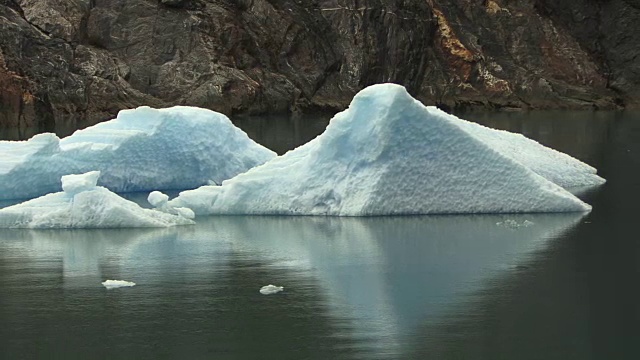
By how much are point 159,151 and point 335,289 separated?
26.9ft

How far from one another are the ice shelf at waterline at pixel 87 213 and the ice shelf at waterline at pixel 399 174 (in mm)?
1537

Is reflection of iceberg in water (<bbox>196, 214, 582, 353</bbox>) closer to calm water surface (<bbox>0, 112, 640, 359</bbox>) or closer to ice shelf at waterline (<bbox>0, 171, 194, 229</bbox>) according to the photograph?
calm water surface (<bbox>0, 112, 640, 359</bbox>)

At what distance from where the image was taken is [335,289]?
11.2 meters

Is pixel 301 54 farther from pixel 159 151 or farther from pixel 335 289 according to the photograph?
pixel 335 289

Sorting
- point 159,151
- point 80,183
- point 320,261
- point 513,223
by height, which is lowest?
point 320,261

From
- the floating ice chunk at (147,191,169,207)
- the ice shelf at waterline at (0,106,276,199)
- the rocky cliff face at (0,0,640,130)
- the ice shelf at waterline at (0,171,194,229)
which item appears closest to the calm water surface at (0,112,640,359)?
the ice shelf at waterline at (0,171,194,229)

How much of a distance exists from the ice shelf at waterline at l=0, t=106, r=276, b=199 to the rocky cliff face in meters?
23.0

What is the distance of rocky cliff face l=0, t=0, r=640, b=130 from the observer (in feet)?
149

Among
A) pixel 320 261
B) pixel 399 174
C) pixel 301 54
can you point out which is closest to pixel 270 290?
pixel 320 261

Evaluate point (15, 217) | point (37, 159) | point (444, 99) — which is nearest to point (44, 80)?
point (444, 99)

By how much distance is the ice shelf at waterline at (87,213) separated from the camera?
15.0 metres

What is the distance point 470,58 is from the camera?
182 feet

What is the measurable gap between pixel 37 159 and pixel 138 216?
3.59 metres

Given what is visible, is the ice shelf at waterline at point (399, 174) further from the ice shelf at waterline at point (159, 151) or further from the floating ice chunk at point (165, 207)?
the ice shelf at waterline at point (159, 151)
